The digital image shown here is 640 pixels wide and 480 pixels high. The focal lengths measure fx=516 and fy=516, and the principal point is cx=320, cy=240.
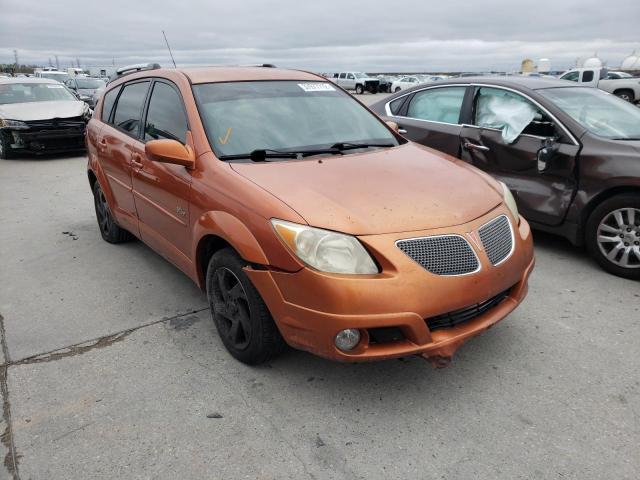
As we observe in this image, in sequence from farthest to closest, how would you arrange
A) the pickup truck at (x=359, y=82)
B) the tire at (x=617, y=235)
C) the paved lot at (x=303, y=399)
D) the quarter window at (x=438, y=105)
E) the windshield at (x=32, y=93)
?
the pickup truck at (x=359, y=82) → the windshield at (x=32, y=93) → the quarter window at (x=438, y=105) → the tire at (x=617, y=235) → the paved lot at (x=303, y=399)

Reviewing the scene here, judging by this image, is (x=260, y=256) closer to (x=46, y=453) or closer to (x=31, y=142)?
(x=46, y=453)

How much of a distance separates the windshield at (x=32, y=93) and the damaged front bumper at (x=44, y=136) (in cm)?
110

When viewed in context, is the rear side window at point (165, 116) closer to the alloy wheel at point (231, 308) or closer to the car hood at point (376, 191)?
the car hood at point (376, 191)

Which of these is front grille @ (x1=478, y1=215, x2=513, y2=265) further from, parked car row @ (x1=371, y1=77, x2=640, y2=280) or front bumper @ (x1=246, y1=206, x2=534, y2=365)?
parked car row @ (x1=371, y1=77, x2=640, y2=280)

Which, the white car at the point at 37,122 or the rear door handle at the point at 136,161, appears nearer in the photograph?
the rear door handle at the point at 136,161

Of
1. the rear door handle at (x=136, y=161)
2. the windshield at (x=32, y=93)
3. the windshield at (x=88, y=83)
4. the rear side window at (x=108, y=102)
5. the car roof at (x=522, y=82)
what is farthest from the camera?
the windshield at (x=88, y=83)

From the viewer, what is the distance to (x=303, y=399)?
2.68 metres

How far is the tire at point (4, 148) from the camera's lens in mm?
10517

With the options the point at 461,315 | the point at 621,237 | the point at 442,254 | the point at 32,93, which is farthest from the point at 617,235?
the point at 32,93

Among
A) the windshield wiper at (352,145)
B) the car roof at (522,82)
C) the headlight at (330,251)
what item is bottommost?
the headlight at (330,251)

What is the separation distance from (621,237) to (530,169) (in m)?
0.99

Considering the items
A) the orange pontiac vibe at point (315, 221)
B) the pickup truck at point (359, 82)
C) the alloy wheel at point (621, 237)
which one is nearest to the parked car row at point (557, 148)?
the alloy wheel at point (621, 237)

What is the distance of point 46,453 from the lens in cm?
233

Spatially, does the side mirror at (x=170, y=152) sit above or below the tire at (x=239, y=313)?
above
